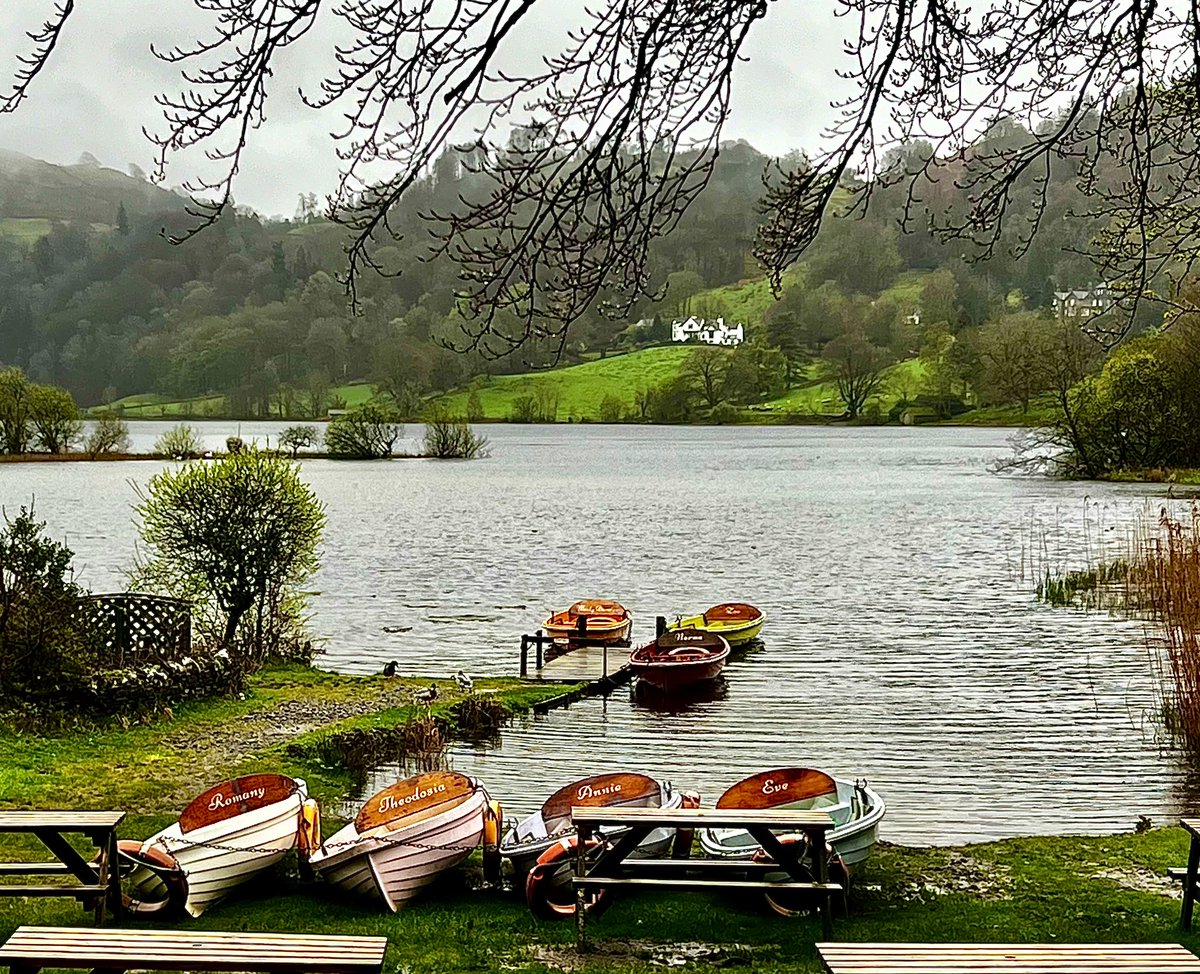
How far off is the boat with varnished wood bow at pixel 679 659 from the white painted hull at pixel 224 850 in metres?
12.8

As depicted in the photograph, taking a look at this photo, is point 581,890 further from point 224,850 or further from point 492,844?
point 224,850

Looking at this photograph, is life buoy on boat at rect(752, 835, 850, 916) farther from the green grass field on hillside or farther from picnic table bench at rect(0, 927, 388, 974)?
the green grass field on hillside

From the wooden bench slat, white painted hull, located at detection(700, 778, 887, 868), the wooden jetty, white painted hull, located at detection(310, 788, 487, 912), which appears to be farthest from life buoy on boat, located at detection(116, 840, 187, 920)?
the wooden jetty

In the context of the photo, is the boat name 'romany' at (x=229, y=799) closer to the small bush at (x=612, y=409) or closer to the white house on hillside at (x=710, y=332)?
the small bush at (x=612, y=409)

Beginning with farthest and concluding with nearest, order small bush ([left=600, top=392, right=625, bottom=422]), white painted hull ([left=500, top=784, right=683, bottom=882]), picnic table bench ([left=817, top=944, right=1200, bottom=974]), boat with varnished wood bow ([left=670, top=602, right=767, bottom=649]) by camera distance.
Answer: small bush ([left=600, top=392, right=625, bottom=422])
boat with varnished wood bow ([left=670, top=602, right=767, bottom=649])
white painted hull ([left=500, top=784, right=683, bottom=882])
picnic table bench ([left=817, top=944, right=1200, bottom=974])

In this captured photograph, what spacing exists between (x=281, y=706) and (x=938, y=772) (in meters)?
8.26

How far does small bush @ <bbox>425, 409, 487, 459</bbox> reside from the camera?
367 ft

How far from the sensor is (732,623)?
2625 cm

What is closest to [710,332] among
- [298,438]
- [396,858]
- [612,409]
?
[612,409]

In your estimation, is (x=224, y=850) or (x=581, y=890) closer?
(x=581, y=890)

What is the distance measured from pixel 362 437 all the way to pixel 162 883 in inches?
4102

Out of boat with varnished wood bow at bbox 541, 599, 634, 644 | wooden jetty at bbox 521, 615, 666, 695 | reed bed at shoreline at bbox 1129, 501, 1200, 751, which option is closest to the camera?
reed bed at shoreline at bbox 1129, 501, 1200, 751

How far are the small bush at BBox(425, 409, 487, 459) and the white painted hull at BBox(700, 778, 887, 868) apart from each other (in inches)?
4054

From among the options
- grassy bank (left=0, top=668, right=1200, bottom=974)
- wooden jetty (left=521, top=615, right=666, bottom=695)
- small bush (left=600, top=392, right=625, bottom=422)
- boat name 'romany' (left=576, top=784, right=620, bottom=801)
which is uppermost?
small bush (left=600, top=392, right=625, bottom=422)
